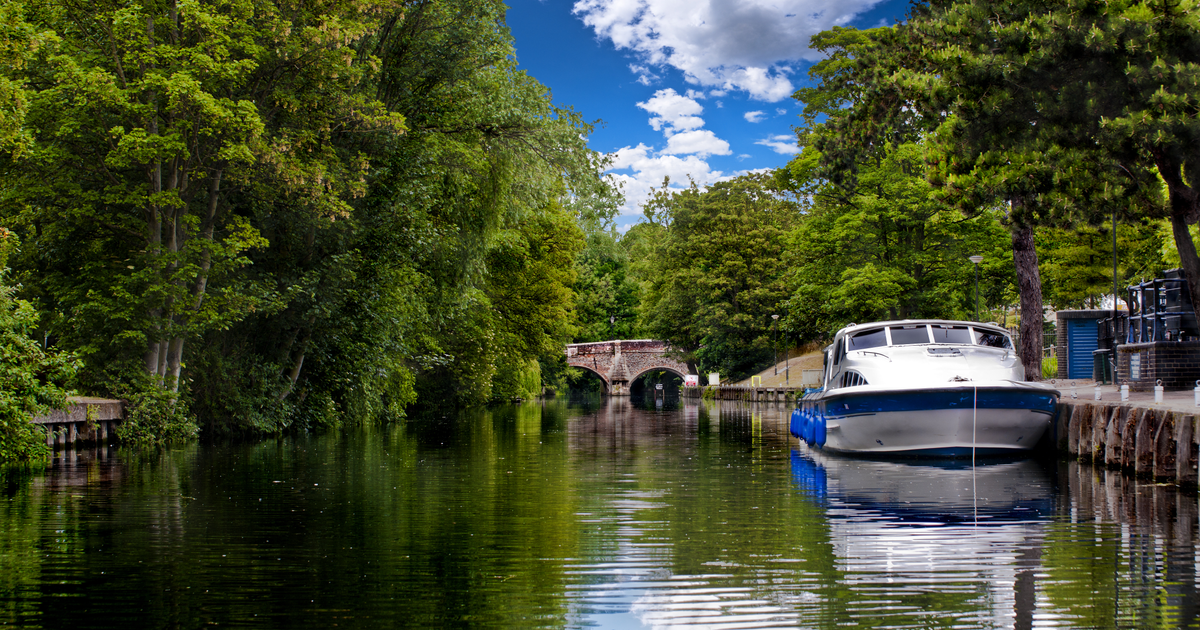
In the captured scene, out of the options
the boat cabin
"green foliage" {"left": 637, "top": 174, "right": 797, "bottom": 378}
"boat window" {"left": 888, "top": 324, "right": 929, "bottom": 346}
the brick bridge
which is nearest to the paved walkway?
the boat cabin

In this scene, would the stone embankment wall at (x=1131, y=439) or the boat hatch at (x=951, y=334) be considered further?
the boat hatch at (x=951, y=334)

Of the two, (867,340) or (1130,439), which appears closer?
(1130,439)

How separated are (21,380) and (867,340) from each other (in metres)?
13.1

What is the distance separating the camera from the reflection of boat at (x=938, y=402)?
15.6 metres

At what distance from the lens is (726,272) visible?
62.9 meters

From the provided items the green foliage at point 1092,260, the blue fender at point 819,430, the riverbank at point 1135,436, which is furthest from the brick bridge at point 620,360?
the riverbank at point 1135,436

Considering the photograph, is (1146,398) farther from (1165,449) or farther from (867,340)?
(1165,449)

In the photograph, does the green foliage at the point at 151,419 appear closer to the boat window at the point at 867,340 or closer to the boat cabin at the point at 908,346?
the boat cabin at the point at 908,346

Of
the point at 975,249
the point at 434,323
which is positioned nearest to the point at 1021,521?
the point at 434,323

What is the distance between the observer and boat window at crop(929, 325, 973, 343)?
17594 mm

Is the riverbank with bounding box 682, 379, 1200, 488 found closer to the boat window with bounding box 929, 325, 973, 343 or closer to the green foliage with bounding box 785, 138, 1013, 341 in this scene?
the boat window with bounding box 929, 325, 973, 343

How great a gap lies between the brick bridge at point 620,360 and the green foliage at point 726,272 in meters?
15.2

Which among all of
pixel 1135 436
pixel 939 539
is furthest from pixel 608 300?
pixel 939 539

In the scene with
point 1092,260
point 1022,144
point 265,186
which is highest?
point 1092,260
